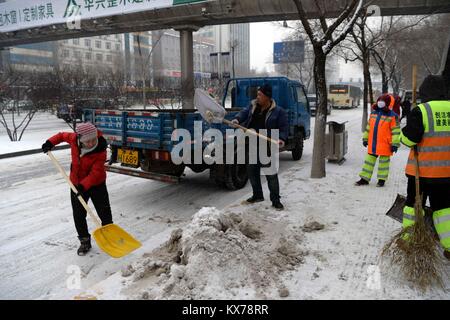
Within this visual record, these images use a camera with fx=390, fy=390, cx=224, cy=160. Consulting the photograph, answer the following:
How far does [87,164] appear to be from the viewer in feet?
14.3

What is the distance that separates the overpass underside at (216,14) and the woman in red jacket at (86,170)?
1028 centimetres

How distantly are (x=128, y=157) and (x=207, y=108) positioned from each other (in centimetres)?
168

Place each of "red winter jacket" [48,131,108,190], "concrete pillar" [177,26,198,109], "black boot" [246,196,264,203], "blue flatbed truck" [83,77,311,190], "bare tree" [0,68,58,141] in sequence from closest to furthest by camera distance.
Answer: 1. "red winter jacket" [48,131,108,190]
2. "blue flatbed truck" [83,77,311,190]
3. "black boot" [246,196,264,203]
4. "bare tree" [0,68,58,141]
5. "concrete pillar" [177,26,198,109]

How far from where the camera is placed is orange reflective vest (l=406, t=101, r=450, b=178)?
359cm

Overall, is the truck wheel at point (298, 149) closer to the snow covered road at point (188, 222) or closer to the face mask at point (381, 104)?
the snow covered road at point (188, 222)

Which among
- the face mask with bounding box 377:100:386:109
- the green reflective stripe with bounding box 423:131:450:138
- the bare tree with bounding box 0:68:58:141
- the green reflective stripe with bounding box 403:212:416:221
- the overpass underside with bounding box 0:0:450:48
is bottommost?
the green reflective stripe with bounding box 403:212:416:221

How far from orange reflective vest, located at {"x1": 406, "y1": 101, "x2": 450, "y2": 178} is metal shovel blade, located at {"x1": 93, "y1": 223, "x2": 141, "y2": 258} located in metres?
3.02

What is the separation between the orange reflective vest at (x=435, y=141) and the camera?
3590mm

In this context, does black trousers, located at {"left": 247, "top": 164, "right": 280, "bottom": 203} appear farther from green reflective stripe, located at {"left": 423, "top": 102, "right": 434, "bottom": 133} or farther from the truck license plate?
green reflective stripe, located at {"left": 423, "top": 102, "right": 434, "bottom": 133}

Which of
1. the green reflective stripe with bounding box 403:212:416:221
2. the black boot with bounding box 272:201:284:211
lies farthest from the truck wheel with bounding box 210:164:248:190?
the green reflective stripe with bounding box 403:212:416:221

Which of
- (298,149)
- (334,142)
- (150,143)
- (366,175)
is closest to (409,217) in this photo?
(366,175)

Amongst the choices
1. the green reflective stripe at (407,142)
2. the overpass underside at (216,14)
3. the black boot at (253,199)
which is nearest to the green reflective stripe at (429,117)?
the green reflective stripe at (407,142)
